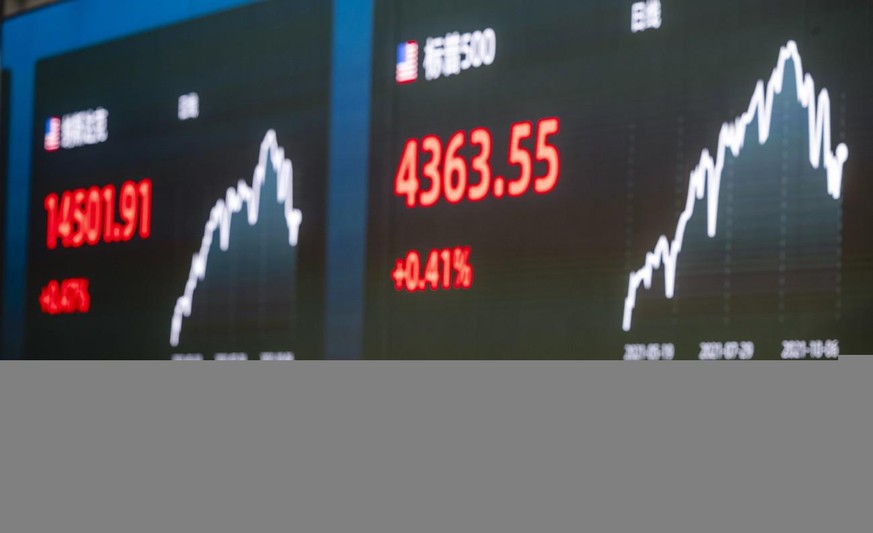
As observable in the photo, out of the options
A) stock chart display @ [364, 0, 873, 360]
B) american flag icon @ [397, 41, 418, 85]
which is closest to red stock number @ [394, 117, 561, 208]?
stock chart display @ [364, 0, 873, 360]

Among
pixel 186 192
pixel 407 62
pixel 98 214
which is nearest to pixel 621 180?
pixel 407 62

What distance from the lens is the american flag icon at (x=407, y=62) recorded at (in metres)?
3.57

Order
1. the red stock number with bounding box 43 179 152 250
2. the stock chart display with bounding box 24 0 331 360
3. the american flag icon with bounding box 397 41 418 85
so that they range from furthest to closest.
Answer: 1. the red stock number with bounding box 43 179 152 250
2. the stock chart display with bounding box 24 0 331 360
3. the american flag icon with bounding box 397 41 418 85

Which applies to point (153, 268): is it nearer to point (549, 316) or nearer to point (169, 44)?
point (169, 44)

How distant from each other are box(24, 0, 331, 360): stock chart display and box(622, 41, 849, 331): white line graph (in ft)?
3.16

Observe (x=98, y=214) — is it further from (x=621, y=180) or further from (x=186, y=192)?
(x=621, y=180)

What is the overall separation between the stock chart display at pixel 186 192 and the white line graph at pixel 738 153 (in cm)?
96

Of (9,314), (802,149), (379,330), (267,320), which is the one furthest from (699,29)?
(9,314)

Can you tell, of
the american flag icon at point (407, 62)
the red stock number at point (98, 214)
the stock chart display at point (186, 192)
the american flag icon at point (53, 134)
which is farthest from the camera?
the american flag icon at point (53, 134)

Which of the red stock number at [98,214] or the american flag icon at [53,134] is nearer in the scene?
the red stock number at [98,214]

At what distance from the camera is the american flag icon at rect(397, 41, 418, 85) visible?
11.7ft

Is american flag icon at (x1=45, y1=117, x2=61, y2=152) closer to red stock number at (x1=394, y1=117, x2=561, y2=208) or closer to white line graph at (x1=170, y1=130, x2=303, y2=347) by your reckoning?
white line graph at (x1=170, y1=130, x2=303, y2=347)

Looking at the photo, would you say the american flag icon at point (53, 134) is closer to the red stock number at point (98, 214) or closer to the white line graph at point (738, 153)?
the red stock number at point (98, 214)

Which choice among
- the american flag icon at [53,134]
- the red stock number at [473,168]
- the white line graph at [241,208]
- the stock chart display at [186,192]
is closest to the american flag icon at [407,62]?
the red stock number at [473,168]
